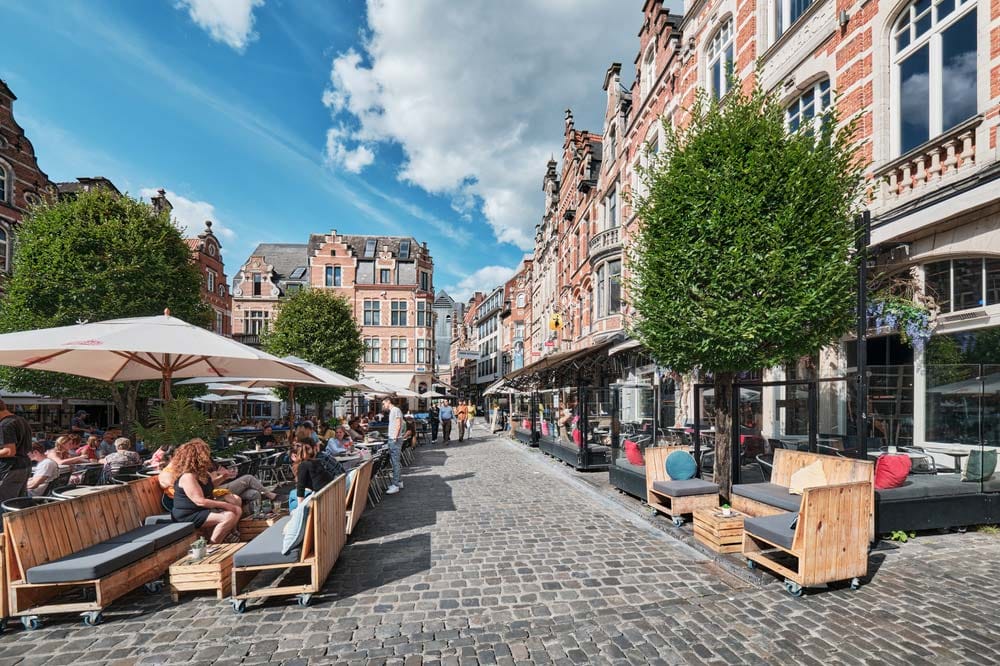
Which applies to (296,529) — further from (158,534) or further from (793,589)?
(793,589)

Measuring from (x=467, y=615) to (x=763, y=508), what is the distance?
4.26m

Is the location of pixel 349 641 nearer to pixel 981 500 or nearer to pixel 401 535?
pixel 401 535

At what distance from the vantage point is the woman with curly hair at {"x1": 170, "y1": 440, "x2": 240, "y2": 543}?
5.40 metres

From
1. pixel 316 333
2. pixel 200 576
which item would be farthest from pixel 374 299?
pixel 200 576

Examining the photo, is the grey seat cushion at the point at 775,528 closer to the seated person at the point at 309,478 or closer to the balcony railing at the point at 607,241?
the seated person at the point at 309,478

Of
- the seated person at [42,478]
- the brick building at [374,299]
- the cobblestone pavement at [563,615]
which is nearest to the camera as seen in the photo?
the cobblestone pavement at [563,615]

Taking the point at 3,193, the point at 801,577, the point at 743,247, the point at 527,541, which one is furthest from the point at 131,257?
the point at 801,577

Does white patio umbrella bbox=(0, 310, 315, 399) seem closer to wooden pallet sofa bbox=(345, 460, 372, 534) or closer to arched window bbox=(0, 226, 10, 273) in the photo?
wooden pallet sofa bbox=(345, 460, 372, 534)

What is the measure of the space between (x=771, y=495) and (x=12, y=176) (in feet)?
104

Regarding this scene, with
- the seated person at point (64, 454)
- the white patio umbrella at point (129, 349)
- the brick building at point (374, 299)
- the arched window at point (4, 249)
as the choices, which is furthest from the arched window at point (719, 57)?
the brick building at point (374, 299)

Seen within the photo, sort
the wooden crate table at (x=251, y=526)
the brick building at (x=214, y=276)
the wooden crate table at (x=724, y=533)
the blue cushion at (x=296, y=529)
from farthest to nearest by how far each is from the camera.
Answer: the brick building at (x=214, y=276) < the wooden crate table at (x=251, y=526) < the wooden crate table at (x=724, y=533) < the blue cushion at (x=296, y=529)

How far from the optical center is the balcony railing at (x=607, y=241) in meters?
20.8

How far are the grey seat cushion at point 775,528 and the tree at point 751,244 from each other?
241cm

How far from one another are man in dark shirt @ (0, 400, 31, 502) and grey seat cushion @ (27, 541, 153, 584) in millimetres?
1886
